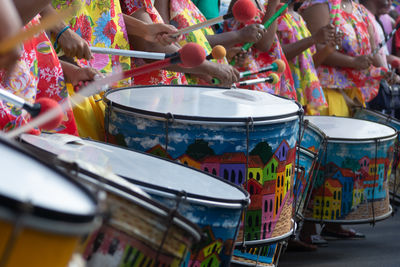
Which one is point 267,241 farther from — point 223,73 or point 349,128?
point 349,128

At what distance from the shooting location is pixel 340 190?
3512mm

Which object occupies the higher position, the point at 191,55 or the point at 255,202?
the point at 191,55

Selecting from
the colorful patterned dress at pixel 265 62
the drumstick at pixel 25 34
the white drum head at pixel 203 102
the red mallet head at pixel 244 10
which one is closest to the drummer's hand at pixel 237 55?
the colorful patterned dress at pixel 265 62

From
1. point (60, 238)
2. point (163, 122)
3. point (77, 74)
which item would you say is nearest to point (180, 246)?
point (60, 238)

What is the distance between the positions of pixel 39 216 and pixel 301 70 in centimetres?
361

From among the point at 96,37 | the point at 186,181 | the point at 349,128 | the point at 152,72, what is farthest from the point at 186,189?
the point at 349,128

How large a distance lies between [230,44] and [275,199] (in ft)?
4.55

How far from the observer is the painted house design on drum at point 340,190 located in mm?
3510

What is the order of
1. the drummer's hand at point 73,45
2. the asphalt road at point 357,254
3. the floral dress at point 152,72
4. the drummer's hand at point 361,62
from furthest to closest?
the drummer's hand at point 361,62
the asphalt road at point 357,254
the floral dress at point 152,72
the drummer's hand at point 73,45

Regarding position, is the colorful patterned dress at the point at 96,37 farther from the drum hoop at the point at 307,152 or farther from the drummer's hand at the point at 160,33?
the drum hoop at the point at 307,152

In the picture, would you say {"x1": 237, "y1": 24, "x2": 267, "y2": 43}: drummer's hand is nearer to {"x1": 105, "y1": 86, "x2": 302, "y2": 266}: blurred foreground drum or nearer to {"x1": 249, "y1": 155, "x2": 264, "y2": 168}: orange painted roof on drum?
{"x1": 105, "y1": 86, "x2": 302, "y2": 266}: blurred foreground drum

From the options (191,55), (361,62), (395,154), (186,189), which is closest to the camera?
(186,189)

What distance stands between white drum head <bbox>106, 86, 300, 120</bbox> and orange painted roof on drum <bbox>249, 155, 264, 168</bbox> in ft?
0.45

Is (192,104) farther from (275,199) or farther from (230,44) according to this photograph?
(230,44)
